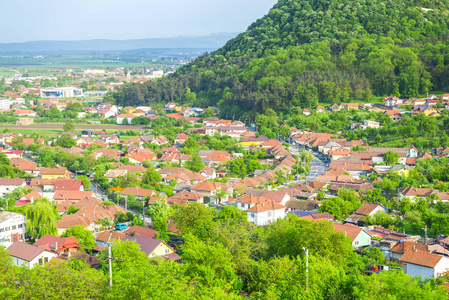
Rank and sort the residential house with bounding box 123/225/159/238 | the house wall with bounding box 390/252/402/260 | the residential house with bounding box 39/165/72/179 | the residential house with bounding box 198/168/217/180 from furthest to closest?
1. the residential house with bounding box 198/168/217/180
2. the residential house with bounding box 39/165/72/179
3. the residential house with bounding box 123/225/159/238
4. the house wall with bounding box 390/252/402/260

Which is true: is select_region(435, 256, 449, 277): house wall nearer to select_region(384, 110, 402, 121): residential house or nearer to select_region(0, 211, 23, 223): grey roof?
select_region(0, 211, 23, 223): grey roof

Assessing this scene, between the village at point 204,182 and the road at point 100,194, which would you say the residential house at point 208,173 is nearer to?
the village at point 204,182

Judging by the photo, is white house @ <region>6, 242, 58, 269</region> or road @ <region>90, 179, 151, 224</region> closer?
white house @ <region>6, 242, 58, 269</region>

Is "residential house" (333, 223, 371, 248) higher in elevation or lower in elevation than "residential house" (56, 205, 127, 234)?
higher

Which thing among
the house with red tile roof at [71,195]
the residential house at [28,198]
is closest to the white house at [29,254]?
the residential house at [28,198]

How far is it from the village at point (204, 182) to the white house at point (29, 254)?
4 cm

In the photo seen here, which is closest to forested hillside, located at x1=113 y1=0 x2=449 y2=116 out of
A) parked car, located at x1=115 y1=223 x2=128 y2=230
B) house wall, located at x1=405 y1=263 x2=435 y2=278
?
Result: parked car, located at x1=115 y1=223 x2=128 y2=230

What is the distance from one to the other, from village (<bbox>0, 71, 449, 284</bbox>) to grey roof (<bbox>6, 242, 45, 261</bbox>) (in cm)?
4

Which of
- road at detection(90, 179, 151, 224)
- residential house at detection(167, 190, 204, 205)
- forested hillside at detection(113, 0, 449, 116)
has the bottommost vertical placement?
road at detection(90, 179, 151, 224)

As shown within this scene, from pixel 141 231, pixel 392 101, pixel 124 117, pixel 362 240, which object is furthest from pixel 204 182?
pixel 124 117

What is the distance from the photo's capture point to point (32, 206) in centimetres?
1755

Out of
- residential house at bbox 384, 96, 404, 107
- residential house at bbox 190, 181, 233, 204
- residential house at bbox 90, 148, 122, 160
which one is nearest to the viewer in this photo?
residential house at bbox 190, 181, 233, 204

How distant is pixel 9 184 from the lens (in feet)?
77.5

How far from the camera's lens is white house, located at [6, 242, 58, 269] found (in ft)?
46.6
